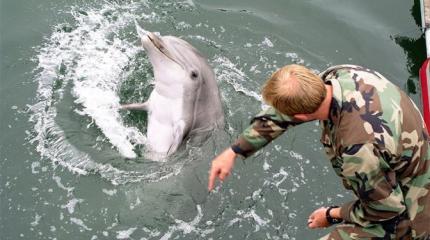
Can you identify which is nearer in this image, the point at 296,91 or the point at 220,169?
the point at 296,91

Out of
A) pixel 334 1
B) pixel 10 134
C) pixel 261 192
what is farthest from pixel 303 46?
pixel 10 134

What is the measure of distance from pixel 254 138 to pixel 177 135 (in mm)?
2172

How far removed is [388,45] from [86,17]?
483 centimetres

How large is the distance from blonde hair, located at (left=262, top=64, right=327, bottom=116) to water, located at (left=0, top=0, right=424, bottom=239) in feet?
8.49

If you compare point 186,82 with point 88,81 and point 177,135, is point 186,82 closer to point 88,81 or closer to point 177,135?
point 177,135

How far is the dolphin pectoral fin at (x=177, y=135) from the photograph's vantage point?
684cm

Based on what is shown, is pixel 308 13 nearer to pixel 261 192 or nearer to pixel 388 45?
pixel 388 45

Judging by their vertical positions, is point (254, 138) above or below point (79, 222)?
above

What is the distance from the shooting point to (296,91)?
4.04m

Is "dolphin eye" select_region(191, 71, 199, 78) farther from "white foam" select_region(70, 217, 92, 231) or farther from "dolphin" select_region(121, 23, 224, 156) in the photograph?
"white foam" select_region(70, 217, 92, 231)

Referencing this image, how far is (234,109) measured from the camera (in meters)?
7.60

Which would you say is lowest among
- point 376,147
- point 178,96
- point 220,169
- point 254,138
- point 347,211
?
point 178,96

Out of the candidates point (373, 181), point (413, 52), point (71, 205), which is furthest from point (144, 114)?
point (413, 52)

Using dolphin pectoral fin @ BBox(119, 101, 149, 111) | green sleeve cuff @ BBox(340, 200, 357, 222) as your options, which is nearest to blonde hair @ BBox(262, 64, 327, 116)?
green sleeve cuff @ BBox(340, 200, 357, 222)
